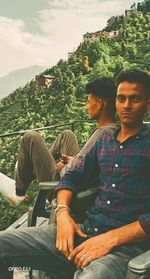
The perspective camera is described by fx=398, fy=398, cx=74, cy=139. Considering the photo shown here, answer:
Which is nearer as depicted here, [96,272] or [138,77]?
[96,272]

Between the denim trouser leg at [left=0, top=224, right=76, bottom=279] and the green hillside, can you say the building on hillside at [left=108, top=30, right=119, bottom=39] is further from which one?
the denim trouser leg at [left=0, top=224, right=76, bottom=279]

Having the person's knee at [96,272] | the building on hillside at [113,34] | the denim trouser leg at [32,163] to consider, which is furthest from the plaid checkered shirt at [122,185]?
the building on hillside at [113,34]

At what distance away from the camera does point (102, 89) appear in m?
2.63

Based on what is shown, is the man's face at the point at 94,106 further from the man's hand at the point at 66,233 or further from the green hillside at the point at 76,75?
the green hillside at the point at 76,75

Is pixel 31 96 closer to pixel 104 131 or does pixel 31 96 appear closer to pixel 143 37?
pixel 143 37

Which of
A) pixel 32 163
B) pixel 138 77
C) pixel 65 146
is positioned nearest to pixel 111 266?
pixel 138 77

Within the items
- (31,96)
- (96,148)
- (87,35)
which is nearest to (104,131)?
(96,148)

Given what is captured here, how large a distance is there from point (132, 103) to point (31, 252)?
823 mm

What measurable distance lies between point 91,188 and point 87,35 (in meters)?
84.0

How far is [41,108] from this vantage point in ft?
168

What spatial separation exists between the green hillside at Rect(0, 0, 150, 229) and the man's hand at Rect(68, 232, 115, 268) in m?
38.3

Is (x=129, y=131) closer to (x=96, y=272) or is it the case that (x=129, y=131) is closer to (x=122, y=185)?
(x=122, y=185)

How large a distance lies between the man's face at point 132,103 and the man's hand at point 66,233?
1.74ft

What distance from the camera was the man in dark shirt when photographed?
A: 5.21ft
